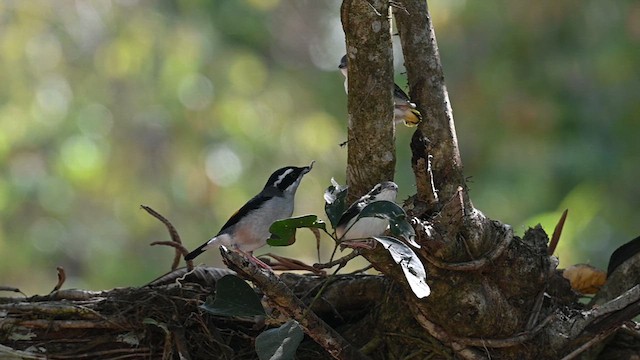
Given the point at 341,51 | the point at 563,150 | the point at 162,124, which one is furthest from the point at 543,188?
the point at 162,124

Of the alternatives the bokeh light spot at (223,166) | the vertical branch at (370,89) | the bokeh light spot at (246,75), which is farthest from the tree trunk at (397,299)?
the bokeh light spot at (246,75)

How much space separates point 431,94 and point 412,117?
0.13 m

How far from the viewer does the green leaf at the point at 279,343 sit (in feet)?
10.9

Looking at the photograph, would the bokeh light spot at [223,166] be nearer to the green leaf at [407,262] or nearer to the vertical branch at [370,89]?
the vertical branch at [370,89]

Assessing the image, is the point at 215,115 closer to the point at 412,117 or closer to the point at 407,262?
the point at 412,117

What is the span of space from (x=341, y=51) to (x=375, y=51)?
24.6 feet

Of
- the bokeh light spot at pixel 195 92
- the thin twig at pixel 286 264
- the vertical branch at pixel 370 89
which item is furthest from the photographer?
the bokeh light spot at pixel 195 92

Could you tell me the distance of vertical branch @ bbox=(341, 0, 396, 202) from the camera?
3.56 metres

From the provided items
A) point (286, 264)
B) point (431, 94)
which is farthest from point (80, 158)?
point (431, 94)

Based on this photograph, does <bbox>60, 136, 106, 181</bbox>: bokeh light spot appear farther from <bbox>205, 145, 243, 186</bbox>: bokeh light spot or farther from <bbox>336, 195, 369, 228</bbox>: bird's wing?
<bbox>336, 195, 369, 228</bbox>: bird's wing

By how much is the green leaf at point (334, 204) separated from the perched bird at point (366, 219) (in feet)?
0.17

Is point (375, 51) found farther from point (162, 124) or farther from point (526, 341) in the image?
point (162, 124)

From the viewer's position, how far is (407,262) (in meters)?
3.18

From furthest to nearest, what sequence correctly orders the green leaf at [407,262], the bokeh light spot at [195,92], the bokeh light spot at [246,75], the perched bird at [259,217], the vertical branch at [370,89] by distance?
the bokeh light spot at [246,75]
the bokeh light spot at [195,92]
the perched bird at [259,217]
the vertical branch at [370,89]
the green leaf at [407,262]
